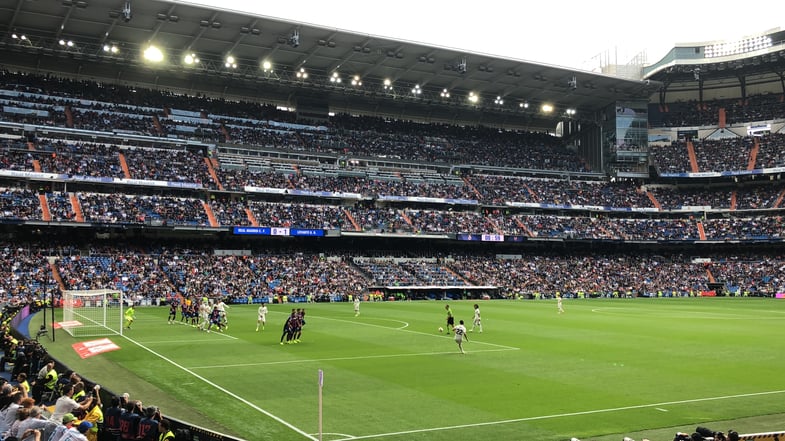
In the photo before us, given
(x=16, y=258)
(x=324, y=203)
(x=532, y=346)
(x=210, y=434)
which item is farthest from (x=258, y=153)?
(x=210, y=434)

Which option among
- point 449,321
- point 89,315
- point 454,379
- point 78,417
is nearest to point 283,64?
point 89,315

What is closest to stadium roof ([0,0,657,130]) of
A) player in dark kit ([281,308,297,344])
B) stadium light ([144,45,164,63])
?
stadium light ([144,45,164,63])

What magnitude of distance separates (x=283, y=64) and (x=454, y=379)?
65889 millimetres

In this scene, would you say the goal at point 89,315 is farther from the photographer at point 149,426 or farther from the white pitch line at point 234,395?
the photographer at point 149,426

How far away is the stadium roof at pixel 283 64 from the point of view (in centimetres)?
6825

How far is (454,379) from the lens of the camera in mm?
23047

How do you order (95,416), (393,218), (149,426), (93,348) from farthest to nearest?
(393,218) < (93,348) < (95,416) < (149,426)

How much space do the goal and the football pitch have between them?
1.09m

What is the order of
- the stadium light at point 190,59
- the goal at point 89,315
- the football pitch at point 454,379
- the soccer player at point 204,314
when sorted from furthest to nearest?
the stadium light at point 190,59, the soccer player at point 204,314, the goal at point 89,315, the football pitch at point 454,379

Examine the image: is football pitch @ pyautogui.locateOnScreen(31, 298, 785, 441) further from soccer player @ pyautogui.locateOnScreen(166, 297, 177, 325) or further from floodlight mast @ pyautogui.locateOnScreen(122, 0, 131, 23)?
floodlight mast @ pyautogui.locateOnScreen(122, 0, 131, 23)

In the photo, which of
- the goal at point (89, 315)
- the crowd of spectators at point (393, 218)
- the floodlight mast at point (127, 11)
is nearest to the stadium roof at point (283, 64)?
the floodlight mast at point (127, 11)

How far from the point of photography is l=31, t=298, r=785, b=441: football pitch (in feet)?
55.9

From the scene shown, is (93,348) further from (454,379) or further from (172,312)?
(454,379)

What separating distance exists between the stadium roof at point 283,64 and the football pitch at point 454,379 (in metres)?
40.8
